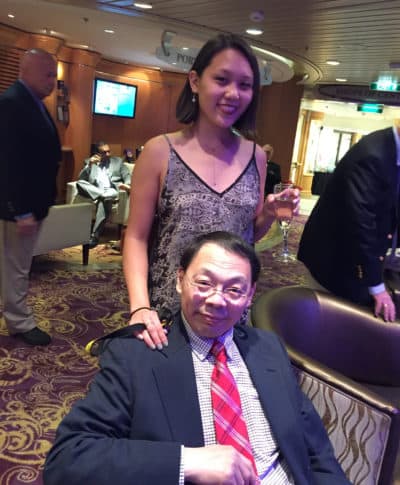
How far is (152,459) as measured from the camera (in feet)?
3.06

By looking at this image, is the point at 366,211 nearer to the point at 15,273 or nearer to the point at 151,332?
the point at 151,332

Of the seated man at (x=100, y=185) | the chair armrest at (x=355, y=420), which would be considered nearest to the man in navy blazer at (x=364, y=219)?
the chair armrest at (x=355, y=420)

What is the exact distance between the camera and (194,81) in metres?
1.35

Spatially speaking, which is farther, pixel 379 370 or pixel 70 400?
pixel 70 400

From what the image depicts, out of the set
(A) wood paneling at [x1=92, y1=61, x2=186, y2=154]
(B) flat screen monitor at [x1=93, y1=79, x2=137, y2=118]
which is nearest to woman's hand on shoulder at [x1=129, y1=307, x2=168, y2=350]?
(B) flat screen monitor at [x1=93, y1=79, x2=137, y2=118]

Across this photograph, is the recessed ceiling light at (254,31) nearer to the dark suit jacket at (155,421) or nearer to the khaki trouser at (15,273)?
the khaki trouser at (15,273)

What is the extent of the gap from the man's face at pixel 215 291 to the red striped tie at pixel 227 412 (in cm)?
10

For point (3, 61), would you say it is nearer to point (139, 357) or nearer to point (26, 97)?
point (26, 97)

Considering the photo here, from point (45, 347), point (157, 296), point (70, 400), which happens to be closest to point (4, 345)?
point (45, 347)

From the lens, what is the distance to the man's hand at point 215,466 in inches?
36.9

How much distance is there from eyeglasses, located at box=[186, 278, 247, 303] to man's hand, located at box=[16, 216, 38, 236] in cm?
202

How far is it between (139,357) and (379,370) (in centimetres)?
119

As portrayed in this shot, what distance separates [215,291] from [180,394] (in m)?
0.25

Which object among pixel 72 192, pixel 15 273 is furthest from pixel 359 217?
pixel 72 192
